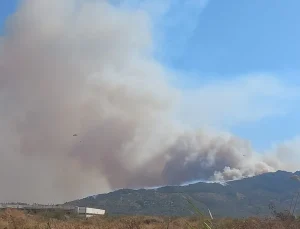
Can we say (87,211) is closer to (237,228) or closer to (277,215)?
(277,215)

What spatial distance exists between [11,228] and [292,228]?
13483 mm

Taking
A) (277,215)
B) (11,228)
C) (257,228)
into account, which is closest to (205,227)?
(257,228)

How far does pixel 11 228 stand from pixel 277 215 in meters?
19.4

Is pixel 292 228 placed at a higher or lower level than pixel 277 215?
lower

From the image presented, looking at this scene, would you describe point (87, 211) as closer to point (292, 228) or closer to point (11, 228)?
point (11, 228)

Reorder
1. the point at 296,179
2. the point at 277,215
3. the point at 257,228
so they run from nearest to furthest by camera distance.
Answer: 1. the point at 296,179
2. the point at 257,228
3. the point at 277,215

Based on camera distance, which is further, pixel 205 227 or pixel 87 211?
pixel 87 211

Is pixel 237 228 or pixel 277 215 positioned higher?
pixel 277 215

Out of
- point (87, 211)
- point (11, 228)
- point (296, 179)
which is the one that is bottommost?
point (296, 179)

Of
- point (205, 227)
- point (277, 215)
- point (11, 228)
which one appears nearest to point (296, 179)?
point (205, 227)

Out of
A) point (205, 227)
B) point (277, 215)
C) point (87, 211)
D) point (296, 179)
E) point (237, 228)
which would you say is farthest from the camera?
point (87, 211)

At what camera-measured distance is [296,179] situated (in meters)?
7.12

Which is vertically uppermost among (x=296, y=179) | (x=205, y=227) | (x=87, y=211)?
(x=87, y=211)

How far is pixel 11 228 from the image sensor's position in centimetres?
2241
